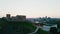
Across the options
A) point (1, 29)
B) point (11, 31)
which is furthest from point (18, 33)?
point (1, 29)

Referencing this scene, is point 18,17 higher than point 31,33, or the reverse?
point 18,17

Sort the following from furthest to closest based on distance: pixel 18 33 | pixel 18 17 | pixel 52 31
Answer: pixel 18 17, pixel 18 33, pixel 52 31

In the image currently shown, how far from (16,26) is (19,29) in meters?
0.77

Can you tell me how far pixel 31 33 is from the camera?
30.9ft

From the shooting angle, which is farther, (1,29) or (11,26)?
(11,26)

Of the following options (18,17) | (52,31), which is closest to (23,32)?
(52,31)

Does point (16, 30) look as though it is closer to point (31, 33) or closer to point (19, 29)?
point (19, 29)

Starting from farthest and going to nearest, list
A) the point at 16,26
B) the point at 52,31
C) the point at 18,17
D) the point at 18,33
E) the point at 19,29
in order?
the point at 18,17, the point at 16,26, the point at 19,29, the point at 18,33, the point at 52,31

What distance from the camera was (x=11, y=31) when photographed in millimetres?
9273

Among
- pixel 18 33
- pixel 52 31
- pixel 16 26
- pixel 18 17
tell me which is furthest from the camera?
pixel 18 17

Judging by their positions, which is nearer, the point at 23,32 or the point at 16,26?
the point at 23,32

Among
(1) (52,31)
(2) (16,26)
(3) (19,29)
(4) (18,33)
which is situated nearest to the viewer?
(1) (52,31)

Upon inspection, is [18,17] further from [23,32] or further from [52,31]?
[52,31]

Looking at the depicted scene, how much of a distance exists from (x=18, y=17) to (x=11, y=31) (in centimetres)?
560
